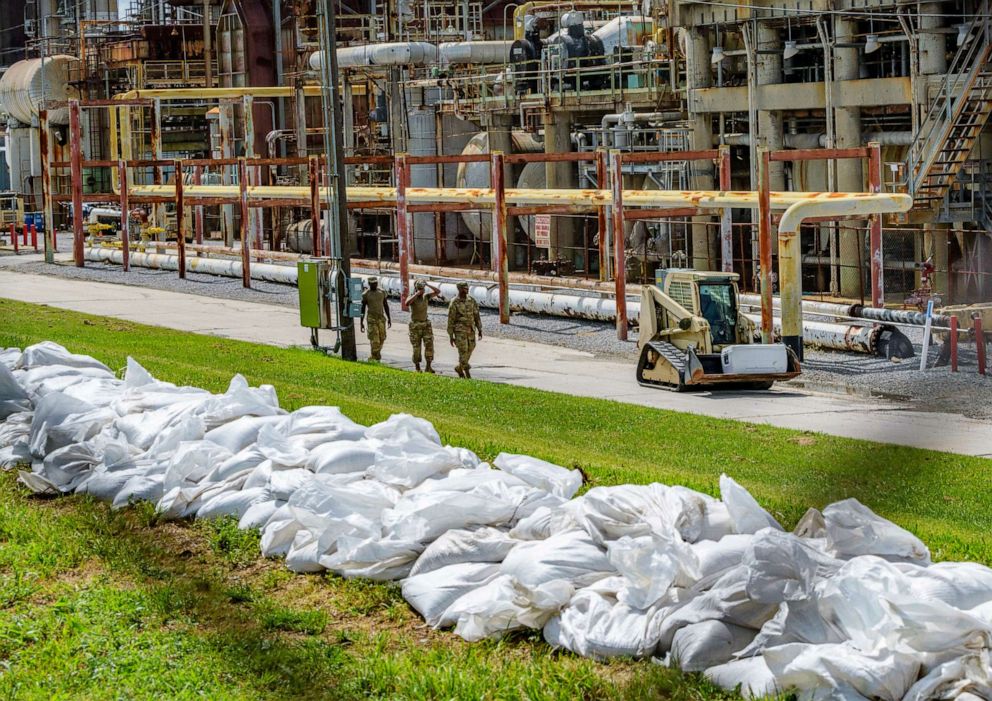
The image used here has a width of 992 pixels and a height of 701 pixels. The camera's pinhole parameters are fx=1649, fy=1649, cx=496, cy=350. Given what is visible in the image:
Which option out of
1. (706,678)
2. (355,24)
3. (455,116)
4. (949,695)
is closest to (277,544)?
(706,678)

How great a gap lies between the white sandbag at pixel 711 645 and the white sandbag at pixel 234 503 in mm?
3900

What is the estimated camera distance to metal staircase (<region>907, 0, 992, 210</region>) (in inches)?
1208

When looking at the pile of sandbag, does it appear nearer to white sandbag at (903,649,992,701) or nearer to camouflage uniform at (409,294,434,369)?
white sandbag at (903,649,992,701)

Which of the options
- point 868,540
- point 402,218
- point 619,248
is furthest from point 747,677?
point 402,218

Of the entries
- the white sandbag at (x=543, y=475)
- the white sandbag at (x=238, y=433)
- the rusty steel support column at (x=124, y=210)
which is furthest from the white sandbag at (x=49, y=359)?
the rusty steel support column at (x=124, y=210)

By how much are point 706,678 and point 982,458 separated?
949 centimetres

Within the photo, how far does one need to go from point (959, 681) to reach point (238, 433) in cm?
586

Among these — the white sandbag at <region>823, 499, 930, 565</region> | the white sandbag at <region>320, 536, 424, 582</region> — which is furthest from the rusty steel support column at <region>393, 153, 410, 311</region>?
the white sandbag at <region>823, 499, 930, 565</region>

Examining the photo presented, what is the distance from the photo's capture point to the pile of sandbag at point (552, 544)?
18.1ft

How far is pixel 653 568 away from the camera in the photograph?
21.1 ft

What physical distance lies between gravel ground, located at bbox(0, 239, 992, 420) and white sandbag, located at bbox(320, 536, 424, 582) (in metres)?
6.75

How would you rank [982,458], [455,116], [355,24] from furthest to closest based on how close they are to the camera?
[355,24] < [455,116] < [982,458]

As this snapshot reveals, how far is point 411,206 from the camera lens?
3634 centimetres

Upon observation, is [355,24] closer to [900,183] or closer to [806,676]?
[900,183]
